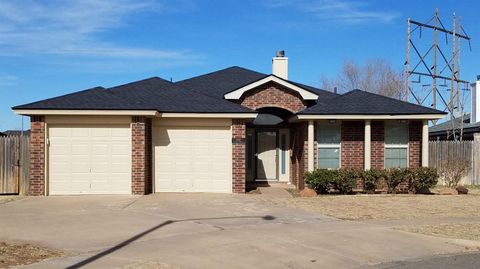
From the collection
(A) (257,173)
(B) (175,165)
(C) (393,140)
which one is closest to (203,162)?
(B) (175,165)

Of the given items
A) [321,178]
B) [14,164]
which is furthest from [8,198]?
[321,178]

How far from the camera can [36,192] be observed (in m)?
16.5

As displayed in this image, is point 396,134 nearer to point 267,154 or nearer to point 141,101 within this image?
point 267,154

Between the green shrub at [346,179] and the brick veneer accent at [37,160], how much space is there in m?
9.16

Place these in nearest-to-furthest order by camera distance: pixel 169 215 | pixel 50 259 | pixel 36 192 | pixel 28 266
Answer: pixel 28 266, pixel 50 259, pixel 169 215, pixel 36 192

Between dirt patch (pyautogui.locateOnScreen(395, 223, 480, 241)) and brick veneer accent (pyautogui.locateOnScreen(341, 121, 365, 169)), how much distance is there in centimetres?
734

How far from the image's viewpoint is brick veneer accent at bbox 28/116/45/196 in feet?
54.1

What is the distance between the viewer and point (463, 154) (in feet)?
75.8

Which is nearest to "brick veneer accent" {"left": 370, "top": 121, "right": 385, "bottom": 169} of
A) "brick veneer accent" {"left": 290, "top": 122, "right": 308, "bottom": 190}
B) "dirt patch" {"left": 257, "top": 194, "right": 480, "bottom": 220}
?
"dirt patch" {"left": 257, "top": 194, "right": 480, "bottom": 220}

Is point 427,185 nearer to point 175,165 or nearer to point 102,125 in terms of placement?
point 175,165

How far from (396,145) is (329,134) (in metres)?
2.40

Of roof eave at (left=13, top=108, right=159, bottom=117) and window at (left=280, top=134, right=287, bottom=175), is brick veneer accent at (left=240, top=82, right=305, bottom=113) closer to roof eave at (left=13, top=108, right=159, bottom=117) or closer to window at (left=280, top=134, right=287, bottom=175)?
window at (left=280, top=134, right=287, bottom=175)

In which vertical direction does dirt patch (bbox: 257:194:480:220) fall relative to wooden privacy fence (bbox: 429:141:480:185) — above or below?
below

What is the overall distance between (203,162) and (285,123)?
526 cm
